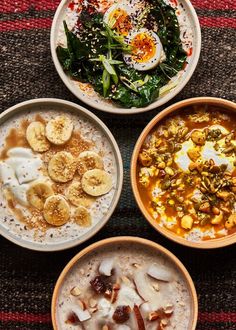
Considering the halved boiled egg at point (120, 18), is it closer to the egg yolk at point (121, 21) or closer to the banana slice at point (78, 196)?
the egg yolk at point (121, 21)

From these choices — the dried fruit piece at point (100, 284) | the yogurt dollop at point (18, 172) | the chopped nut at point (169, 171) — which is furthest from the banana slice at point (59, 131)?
the dried fruit piece at point (100, 284)

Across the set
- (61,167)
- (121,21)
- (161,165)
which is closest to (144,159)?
(161,165)

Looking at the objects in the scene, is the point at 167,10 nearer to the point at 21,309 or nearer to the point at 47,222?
the point at 47,222

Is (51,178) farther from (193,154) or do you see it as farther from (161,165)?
(193,154)

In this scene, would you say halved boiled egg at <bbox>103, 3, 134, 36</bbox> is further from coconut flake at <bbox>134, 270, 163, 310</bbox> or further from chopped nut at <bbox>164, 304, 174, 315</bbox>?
chopped nut at <bbox>164, 304, 174, 315</bbox>

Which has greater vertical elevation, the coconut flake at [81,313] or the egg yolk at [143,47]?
the egg yolk at [143,47]

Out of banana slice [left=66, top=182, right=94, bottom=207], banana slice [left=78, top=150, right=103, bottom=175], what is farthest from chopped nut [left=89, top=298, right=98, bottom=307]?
banana slice [left=78, top=150, right=103, bottom=175]
